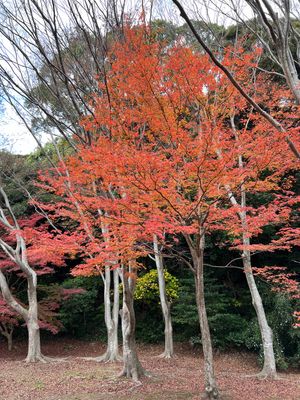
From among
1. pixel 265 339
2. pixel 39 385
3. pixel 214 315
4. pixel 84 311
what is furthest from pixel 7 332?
pixel 265 339

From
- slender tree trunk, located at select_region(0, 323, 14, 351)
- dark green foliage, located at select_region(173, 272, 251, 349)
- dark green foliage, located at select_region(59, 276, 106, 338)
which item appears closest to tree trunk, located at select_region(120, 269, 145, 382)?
dark green foliage, located at select_region(173, 272, 251, 349)

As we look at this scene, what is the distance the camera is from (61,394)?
6.76 meters

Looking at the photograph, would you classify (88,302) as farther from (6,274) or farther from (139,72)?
(139,72)

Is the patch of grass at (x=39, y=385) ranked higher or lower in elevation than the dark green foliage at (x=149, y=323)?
higher

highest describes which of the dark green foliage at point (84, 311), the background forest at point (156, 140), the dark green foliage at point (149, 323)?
the background forest at point (156, 140)

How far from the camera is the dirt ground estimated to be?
6645 mm

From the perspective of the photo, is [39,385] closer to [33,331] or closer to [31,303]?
[33,331]

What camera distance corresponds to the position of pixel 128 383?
724 cm

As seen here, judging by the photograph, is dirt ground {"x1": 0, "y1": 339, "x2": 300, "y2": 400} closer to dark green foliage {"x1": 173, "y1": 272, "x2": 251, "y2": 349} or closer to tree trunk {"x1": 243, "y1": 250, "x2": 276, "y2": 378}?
tree trunk {"x1": 243, "y1": 250, "x2": 276, "y2": 378}

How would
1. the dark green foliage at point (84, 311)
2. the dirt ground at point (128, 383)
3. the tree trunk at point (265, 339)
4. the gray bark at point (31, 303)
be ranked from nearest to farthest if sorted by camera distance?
the dirt ground at point (128, 383), the tree trunk at point (265, 339), the gray bark at point (31, 303), the dark green foliage at point (84, 311)

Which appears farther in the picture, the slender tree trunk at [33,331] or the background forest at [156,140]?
the slender tree trunk at [33,331]

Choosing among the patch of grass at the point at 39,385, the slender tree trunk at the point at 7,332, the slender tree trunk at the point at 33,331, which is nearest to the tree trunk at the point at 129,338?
the patch of grass at the point at 39,385

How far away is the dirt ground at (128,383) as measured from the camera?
6.64m

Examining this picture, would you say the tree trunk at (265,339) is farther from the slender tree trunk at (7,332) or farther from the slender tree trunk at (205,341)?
the slender tree trunk at (7,332)
